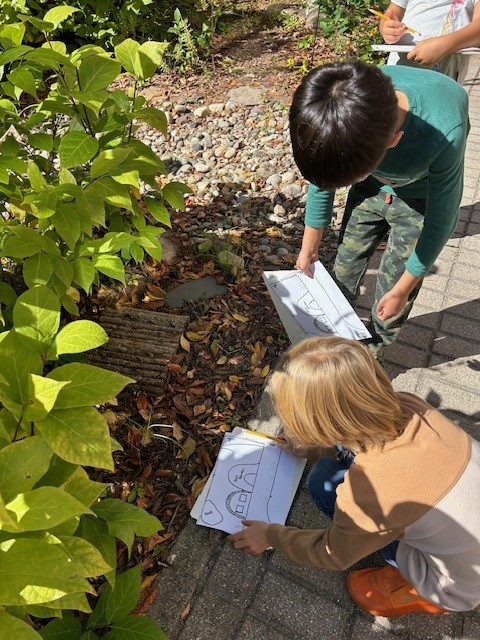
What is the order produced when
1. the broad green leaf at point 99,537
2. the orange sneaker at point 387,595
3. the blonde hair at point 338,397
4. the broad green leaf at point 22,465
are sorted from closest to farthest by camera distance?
the broad green leaf at point 22,465 < the broad green leaf at point 99,537 < the blonde hair at point 338,397 < the orange sneaker at point 387,595

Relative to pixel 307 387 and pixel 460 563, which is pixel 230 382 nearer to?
pixel 307 387

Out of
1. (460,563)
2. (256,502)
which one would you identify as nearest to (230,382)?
(256,502)

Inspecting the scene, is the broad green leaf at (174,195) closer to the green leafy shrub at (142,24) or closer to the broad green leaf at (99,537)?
the broad green leaf at (99,537)

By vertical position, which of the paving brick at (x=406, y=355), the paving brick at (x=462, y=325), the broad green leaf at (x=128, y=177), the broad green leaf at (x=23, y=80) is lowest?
the paving brick at (x=406, y=355)

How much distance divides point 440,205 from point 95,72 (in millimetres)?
1284

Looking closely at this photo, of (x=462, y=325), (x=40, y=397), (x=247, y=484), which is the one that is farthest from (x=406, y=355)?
(x=40, y=397)

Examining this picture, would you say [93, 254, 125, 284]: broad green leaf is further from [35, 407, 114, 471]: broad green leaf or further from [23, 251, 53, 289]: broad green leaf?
[35, 407, 114, 471]: broad green leaf

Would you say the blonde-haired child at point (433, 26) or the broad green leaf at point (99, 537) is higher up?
the blonde-haired child at point (433, 26)

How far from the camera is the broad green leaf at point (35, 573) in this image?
0.90 meters

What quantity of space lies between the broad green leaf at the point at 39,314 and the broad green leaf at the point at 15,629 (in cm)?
56

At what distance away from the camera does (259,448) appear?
233cm

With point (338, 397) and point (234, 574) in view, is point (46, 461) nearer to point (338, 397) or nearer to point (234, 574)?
point (338, 397)

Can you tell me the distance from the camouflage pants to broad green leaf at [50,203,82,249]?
1.35m

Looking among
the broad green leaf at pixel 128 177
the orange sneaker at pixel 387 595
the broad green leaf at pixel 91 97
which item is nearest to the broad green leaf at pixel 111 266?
the broad green leaf at pixel 128 177
